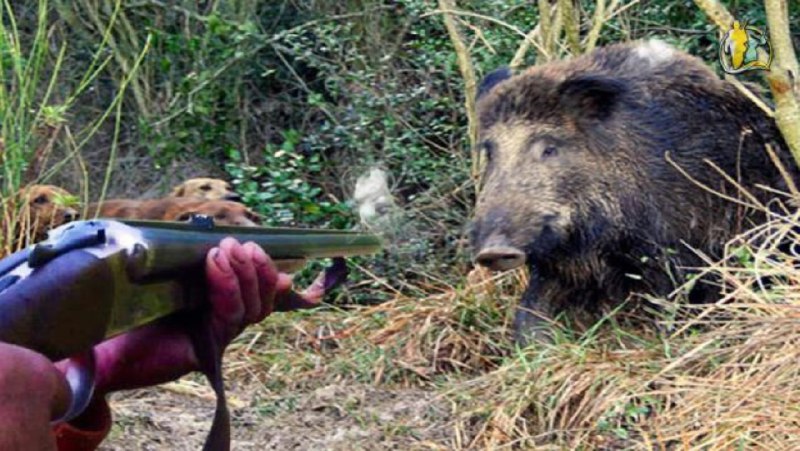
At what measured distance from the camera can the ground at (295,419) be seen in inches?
240

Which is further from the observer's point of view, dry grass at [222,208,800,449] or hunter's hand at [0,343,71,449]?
dry grass at [222,208,800,449]

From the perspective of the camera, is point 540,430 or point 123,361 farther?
point 540,430

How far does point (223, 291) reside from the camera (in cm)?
296

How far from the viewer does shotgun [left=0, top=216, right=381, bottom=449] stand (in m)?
2.12

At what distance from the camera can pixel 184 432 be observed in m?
6.29

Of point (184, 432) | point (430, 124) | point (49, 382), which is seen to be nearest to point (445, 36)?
point (430, 124)

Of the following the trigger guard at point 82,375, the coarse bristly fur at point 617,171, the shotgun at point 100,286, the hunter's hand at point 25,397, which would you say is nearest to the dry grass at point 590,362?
the coarse bristly fur at point 617,171

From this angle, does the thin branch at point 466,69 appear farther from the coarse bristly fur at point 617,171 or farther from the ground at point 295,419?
the ground at point 295,419

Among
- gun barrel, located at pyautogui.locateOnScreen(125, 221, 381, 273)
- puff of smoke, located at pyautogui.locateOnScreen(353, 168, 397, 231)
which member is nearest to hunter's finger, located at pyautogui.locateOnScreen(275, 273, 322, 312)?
gun barrel, located at pyautogui.locateOnScreen(125, 221, 381, 273)

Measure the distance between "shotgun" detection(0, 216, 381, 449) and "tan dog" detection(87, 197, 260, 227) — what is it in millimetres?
4897

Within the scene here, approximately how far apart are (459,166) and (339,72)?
1.46 m

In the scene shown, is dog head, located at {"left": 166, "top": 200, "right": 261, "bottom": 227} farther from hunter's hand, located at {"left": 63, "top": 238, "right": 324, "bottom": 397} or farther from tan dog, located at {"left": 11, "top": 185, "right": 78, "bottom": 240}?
hunter's hand, located at {"left": 63, "top": 238, "right": 324, "bottom": 397}

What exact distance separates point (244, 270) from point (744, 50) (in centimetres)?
420

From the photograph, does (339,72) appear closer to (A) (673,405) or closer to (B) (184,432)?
(B) (184,432)
